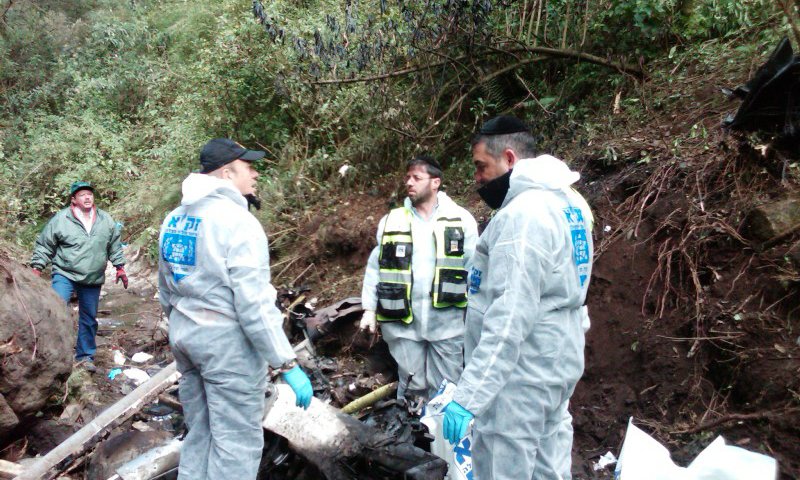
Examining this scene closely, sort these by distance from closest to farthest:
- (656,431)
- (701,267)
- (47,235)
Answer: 1. (656,431)
2. (701,267)
3. (47,235)

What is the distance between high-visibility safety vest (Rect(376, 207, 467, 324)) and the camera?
4219 mm

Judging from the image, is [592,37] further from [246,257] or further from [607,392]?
[246,257]

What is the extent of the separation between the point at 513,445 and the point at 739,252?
2.41m

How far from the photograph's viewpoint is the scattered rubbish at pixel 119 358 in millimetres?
6223

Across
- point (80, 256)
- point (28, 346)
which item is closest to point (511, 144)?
point (28, 346)

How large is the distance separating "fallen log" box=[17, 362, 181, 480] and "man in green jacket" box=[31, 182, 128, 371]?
169cm

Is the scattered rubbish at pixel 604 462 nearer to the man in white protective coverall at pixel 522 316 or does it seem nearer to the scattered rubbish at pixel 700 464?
the man in white protective coverall at pixel 522 316

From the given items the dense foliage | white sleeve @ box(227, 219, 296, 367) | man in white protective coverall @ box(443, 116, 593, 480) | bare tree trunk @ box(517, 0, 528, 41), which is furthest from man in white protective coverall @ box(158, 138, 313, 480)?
bare tree trunk @ box(517, 0, 528, 41)

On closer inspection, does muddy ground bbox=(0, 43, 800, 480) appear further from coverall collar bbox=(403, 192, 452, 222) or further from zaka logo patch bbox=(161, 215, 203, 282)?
zaka logo patch bbox=(161, 215, 203, 282)

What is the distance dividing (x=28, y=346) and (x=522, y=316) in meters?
3.39

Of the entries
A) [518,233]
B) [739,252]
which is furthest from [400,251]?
[739,252]

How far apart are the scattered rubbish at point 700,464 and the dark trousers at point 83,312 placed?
17.5 ft

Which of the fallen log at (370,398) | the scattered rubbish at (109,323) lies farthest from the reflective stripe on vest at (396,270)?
the scattered rubbish at (109,323)

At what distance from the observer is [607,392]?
414cm
